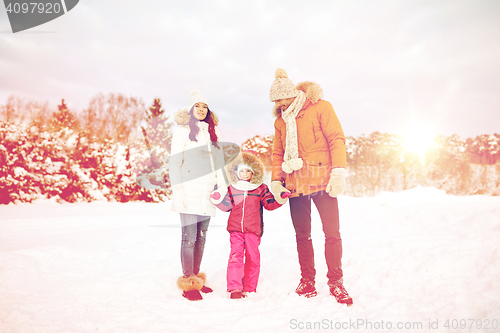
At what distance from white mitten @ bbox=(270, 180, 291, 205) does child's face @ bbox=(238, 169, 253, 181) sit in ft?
1.23

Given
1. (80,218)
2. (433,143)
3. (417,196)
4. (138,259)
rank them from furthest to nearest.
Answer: (433,143) → (417,196) → (80,218) → (138,259)

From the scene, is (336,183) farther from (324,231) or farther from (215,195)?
(215,195)

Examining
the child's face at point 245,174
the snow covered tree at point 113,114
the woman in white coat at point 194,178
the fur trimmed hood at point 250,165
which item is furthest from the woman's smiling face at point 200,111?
the snow covered tree at point 113,114

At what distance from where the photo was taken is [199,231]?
120 inches

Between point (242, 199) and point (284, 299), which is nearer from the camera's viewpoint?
point (284, 299)

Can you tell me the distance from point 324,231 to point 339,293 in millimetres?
572

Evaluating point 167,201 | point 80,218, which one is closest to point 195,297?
point 80,218

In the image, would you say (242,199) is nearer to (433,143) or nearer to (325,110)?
(325,110)

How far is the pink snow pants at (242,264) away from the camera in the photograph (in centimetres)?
281

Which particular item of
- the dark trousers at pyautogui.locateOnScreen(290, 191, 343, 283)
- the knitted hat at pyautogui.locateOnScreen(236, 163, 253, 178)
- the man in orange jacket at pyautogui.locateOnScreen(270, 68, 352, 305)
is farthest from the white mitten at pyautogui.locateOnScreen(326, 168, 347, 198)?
the knitted hat at pyautogui.locateOnScreen(236, 163, 253, 178)

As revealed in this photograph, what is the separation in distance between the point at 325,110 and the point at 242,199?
133 cm

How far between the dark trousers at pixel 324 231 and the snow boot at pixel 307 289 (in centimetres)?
5

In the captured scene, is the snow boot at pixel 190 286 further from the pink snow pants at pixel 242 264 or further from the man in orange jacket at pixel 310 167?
the man in orange jacket at pixel 310 167

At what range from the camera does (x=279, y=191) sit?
2.86 metres
